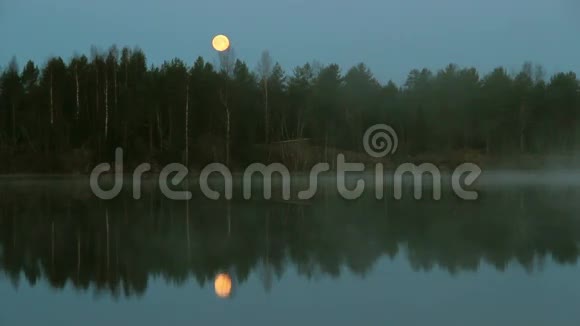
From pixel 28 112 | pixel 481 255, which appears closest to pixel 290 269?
pixel 481 255

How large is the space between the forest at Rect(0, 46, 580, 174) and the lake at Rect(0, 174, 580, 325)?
20707mm

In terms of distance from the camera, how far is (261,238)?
9719mm
